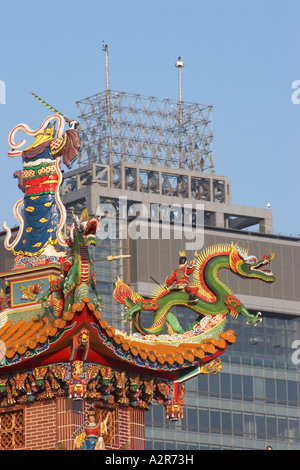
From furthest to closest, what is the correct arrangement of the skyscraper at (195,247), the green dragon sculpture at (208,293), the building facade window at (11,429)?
1. the skyscraper at (195,247)
2. the green dragon sculpture at (208,293)
3. the building facade window at (11,429)

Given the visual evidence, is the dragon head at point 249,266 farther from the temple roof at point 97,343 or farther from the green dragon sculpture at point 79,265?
the green dragon sculpture at point 79,265

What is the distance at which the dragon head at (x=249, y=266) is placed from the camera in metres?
43.0

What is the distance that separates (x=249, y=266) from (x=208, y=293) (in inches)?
50.7

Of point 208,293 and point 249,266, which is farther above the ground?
point 249,266

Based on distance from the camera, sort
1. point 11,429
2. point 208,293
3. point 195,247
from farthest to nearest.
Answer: point 195,247
point 208,293
point 11,429

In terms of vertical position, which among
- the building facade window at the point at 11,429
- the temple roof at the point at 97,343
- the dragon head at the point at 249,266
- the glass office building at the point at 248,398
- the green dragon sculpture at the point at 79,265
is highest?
the glass office building at the point at 248,398

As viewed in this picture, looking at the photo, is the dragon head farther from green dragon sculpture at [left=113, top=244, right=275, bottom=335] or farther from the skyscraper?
the skyscraper

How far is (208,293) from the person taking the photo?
4328 cm

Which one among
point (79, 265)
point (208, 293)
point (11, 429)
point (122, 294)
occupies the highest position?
point (208, 293)

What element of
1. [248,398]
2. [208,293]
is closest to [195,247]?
[248,398]

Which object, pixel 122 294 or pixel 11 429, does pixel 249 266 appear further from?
pixel 11 429

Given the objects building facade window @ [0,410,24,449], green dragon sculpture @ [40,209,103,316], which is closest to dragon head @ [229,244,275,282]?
green dragon sculpture @ [40,209,103,316]

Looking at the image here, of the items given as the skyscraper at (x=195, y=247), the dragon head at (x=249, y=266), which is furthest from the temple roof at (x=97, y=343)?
the skyscraper at (x=195, y=247)

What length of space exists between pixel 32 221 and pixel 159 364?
4915mm
